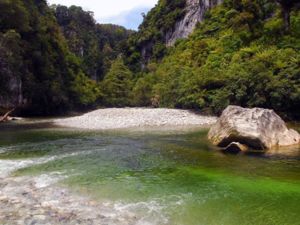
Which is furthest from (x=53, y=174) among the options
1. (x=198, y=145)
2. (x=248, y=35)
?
(x=248, y=35)

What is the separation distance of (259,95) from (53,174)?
35.1 metres

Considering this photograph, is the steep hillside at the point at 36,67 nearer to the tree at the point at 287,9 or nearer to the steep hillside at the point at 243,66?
the steep hillside at the point at 243,66

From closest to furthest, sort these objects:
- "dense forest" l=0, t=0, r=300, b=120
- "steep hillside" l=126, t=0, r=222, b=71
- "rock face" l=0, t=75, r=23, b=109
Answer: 1. "dense forest" l=0, t=0, r=300, b=120
2. "rock face" l=0, t=75, r=23, b=109
3. "steep hillside" l=126, t=0, r=222, b=71

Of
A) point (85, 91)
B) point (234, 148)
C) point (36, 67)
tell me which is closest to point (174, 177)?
point (234, 148)

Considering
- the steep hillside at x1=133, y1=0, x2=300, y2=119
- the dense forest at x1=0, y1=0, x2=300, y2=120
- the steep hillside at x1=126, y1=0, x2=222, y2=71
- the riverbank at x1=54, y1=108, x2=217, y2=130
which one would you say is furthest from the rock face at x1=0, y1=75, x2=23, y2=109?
the steep hillside at x1=126, y1=0, x2=222, y2=71

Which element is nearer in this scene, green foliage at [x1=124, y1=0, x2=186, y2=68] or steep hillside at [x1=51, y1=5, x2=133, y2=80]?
green foliage at [x1=124, y1=0, x2=186, y2=68]

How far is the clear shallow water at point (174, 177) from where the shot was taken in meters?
12.1

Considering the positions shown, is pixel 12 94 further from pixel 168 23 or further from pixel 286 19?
pixel 168 23

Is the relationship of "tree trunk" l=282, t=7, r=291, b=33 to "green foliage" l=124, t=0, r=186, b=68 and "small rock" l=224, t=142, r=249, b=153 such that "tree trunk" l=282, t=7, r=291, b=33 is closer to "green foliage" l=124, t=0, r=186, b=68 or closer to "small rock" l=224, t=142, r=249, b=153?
"small rock" l=224, t=142, r=249, b=153

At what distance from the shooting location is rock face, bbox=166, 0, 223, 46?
100438 millimetres

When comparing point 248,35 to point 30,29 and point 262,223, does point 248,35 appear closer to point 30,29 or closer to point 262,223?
point 30,29

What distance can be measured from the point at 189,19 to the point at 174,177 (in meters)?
96.9

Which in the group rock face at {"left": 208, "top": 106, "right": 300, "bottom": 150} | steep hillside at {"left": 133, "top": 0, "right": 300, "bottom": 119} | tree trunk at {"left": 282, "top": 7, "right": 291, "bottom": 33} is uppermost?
tree trunk at {"left": 282, "top": 7, "right": 291, "bottom": 33}

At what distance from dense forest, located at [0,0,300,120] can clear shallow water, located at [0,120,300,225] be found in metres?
22.9
